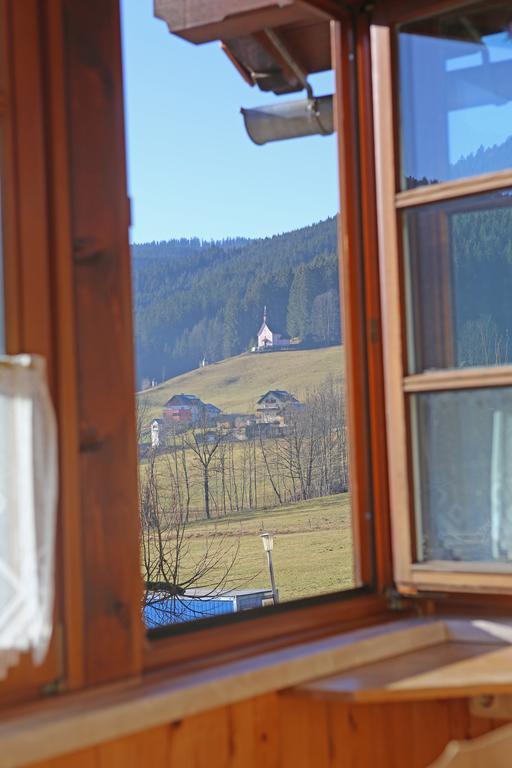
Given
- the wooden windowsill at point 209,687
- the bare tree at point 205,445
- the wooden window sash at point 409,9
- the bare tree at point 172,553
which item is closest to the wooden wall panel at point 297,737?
the wooden windowsill at point 209,687

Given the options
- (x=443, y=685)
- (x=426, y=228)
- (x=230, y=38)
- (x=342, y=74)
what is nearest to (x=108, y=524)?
(x=443, y=685)

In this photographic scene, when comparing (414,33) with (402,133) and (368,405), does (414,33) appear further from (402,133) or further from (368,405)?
(368,405)

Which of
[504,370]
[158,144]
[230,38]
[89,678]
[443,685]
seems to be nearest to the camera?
[89,678]

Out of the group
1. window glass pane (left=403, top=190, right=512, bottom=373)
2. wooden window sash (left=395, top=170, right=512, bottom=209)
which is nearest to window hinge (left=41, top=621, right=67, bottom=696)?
window glass pane (left=403, top=190, right=512, bottom=373)

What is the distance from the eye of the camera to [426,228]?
2.27 m

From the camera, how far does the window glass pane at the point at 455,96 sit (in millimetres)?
2273

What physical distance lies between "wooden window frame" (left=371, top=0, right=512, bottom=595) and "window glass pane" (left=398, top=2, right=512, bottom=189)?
0.11ft

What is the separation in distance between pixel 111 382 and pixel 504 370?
35.6 inches

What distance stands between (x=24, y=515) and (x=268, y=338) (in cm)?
1434

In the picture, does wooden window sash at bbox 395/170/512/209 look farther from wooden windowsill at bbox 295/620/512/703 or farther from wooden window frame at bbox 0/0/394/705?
wooden windowsill at bbox 295/620/512/703

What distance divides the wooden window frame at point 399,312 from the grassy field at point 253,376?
Answer: 11701 millimetres

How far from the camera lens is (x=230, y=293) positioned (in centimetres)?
1561

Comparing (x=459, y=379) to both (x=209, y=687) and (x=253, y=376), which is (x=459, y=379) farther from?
(x=253, y=376)

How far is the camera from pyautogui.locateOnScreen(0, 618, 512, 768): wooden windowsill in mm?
1407
